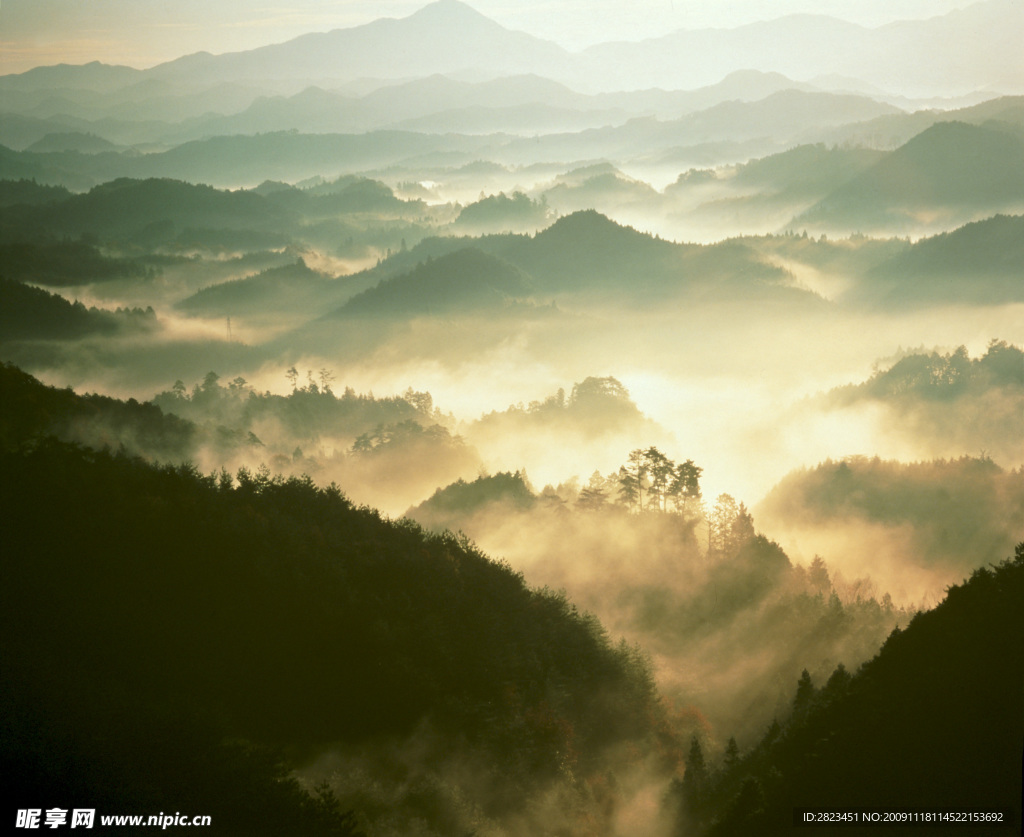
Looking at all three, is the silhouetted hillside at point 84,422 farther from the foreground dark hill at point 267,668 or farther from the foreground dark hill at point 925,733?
the foreground dark hill at point 925,733

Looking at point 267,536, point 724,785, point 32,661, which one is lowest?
point 724,785

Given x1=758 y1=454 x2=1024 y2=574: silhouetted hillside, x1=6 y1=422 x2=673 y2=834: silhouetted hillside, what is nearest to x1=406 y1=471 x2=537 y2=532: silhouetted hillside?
x1=6 y1=422 x2=673 y2=834: silhouetted hillside

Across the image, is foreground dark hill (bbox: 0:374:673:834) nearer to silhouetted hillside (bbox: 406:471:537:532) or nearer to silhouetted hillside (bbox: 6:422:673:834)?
silhouetted hillside (bbox: 6:422:673:834)

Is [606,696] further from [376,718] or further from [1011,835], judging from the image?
[1011,835]

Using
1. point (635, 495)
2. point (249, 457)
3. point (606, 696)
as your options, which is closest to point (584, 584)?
point (635, 495)

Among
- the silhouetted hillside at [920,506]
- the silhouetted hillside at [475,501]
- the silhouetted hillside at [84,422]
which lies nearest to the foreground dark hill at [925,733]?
the silhouetted hillside at [84,422]

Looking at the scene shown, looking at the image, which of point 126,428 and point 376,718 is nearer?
point 376,718
